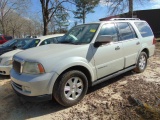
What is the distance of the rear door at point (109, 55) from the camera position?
413 centimetres

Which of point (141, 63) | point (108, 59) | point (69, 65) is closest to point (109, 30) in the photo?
point (108, 59)

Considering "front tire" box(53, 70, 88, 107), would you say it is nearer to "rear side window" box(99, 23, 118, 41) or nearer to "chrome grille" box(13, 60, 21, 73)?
"chrome grille" box(13, 60, 21, 73)

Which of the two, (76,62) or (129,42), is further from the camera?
(129,42)

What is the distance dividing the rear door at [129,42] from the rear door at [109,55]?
0.21 m

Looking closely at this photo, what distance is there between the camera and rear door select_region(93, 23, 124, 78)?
4.13m

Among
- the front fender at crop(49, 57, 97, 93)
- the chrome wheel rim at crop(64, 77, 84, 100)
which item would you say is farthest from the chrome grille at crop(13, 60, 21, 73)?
the chrome wheel rim at crop(64, 77, 84, 100)

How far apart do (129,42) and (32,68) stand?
9.55ft

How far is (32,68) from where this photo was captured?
341 centimetres

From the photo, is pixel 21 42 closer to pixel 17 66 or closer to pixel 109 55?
pixel 17 66

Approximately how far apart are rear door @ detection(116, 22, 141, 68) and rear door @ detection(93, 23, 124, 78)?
209 millimetres

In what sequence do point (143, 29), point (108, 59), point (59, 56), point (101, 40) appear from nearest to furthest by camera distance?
point (59, 56), point (101, 40), point (108, 59), point (143, 29)

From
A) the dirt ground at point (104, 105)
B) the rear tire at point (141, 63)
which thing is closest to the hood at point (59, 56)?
the dirt ground at point (104, 105)

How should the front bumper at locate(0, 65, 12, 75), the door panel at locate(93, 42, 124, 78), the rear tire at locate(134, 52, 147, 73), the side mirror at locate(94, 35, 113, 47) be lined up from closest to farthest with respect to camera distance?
1. the side mirror at locate(94, 35, 113, 47)
2. the door panel at locate(93, 42, 124, 78)
3. the rear tire at locate(134, 52, 147, 73)
4. the front bumper at locate(0, 65, 12, 75)

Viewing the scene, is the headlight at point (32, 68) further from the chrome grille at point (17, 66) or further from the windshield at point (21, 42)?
the windshield at point (21, 42)
